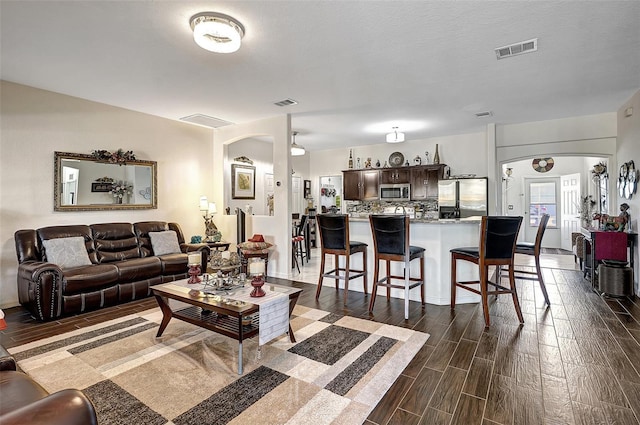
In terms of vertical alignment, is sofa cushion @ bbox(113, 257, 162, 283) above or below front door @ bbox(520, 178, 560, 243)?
below

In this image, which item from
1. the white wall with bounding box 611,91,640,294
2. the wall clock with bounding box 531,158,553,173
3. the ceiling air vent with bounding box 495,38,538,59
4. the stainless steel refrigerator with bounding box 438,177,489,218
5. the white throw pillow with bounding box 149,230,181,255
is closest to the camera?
the ceiling air vent with bounding box 495,38,538,59

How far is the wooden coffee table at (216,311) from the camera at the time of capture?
2344 mm

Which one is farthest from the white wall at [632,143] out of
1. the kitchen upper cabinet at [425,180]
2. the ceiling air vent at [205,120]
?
the ceiling air vent at [205,120]

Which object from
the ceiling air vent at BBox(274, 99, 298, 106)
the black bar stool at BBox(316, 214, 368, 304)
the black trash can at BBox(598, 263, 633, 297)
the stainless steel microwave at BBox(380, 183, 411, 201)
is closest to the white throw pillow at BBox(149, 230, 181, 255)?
the black bar stool at BBox(316, 214, 368, 304)

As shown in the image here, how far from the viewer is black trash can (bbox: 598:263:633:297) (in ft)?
13.6

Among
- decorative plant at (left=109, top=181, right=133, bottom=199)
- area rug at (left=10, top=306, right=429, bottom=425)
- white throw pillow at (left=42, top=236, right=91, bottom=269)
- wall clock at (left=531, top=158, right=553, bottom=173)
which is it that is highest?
wall clock at (left=531, top=158, right=553, bottom=173)

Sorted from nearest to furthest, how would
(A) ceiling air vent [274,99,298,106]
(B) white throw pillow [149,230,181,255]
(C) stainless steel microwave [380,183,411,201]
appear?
(A) ceiling air vent [274,99,298,106] → (B) white throw pillow [149,230,181,255] → (C) stainless steel microwave [380,183,411,201]

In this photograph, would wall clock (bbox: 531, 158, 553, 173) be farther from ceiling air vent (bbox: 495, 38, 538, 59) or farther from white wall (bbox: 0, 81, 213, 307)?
white wall (bbox: 0, 81, 213, 307)

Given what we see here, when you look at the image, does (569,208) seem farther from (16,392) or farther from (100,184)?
(16,392)

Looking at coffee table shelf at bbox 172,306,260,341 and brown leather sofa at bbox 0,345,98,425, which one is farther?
coffee table shelf at bbox 172,306,260,341

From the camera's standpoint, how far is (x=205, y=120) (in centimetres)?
564

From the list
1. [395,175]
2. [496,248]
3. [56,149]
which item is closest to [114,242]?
[56,149]

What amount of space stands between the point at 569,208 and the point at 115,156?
10372mm

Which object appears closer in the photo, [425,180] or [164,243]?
[164,243]
